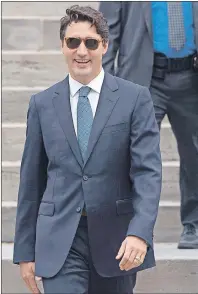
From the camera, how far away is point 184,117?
5809mm

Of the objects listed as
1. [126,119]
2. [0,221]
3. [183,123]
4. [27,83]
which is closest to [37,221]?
[126,119]

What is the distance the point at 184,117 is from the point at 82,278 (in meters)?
2.00

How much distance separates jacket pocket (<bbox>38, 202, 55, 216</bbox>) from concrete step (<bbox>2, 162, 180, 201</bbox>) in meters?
2.64

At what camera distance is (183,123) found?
5840 mm

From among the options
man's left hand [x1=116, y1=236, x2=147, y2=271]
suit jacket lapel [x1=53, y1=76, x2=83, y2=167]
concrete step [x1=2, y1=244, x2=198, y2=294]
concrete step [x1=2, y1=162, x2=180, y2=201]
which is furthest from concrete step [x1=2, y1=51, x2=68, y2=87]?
man's left hand [x1=116, y1=236, x2=147, y2=271]

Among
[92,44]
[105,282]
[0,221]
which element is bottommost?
[0,221]

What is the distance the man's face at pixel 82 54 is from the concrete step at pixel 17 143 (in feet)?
9.46

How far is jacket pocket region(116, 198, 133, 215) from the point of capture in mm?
4078

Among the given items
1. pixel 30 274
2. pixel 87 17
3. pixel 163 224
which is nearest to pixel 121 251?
pixel 30 274

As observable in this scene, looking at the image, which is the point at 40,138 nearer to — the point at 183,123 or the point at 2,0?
the point at 183,123

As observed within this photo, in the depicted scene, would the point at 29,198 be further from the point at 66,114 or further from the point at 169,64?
the point at 169,64

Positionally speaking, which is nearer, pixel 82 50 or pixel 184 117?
pixel 82 50

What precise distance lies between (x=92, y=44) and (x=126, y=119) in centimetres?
33

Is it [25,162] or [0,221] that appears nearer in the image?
[25,162]
